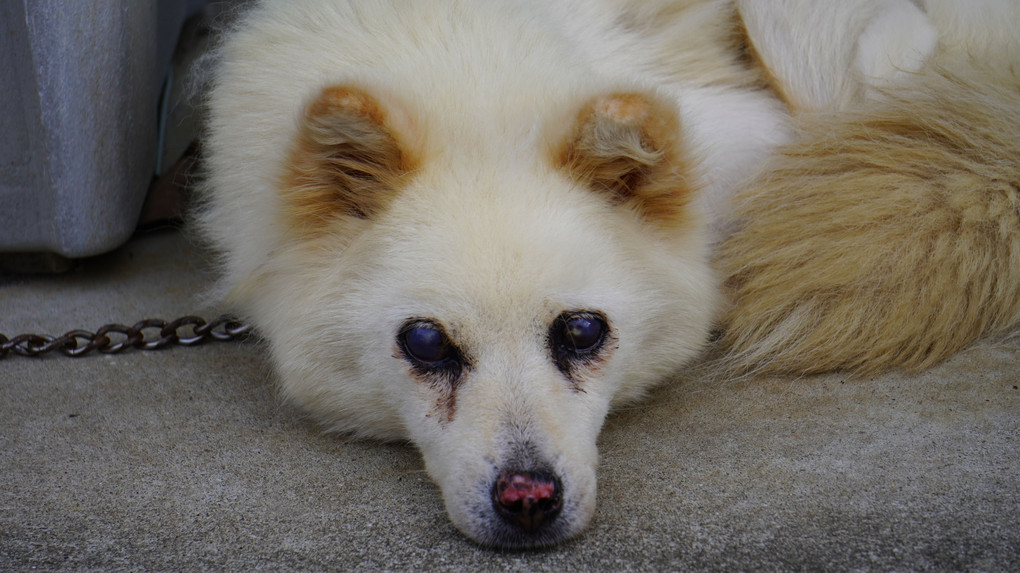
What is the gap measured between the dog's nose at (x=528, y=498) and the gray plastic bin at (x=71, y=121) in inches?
93.2

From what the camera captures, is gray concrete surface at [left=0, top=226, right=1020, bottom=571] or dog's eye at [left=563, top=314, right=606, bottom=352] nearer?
gray concrete surface at [left=0, top=226, right=1020, bottom=571]

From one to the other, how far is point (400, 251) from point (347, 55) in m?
0.76

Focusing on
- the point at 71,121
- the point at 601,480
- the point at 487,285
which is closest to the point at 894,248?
the point at 601,480

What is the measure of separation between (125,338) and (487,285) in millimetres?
1823

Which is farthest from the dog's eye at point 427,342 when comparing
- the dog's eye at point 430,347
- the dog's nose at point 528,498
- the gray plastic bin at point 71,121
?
the gray plastic bin at point 71,121

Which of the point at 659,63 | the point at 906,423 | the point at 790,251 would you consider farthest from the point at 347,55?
the point at 906,423

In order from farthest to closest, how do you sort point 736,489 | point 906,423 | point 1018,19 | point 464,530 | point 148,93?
1. point 148,93
2. point 1018,19
3. point 906,423
4. point 736,489
5. point 464,530

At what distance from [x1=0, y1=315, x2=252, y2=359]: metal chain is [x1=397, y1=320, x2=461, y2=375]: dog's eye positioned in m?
1.01

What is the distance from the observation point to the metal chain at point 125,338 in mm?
2971

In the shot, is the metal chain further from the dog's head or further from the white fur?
the dog's head

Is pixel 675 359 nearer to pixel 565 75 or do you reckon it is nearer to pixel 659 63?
pixel 565 75

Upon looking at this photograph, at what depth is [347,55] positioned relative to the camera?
101 inches

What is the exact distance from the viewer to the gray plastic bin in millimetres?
3104

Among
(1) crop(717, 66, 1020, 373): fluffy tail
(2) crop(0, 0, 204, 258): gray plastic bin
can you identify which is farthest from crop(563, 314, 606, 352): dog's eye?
(2) crop(0, 0, 204, 258): gray plastic bin
